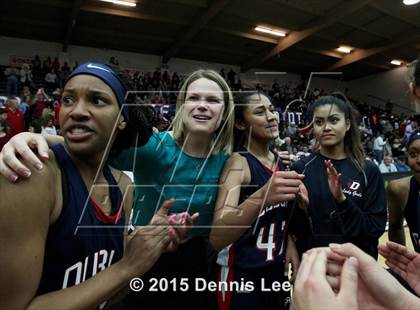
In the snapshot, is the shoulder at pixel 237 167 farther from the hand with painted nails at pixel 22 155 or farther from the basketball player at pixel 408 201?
the basketball player at pixel 408 201

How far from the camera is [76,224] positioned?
1.90 ft

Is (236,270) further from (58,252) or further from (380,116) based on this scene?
(380,116)

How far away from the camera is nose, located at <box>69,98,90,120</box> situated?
1.87 ft

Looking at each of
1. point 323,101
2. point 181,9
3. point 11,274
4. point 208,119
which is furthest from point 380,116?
point 181,9

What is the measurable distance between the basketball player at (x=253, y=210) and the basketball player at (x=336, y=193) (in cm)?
9

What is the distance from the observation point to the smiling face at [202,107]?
724mm

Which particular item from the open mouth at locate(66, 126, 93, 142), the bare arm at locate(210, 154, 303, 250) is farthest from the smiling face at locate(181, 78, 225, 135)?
the open mouth at locate(66, 126, 93, 142)

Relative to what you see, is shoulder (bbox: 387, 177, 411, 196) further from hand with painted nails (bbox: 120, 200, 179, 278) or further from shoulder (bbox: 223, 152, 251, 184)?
hand with painted nails (bbox: 120, 200, 179, 278)

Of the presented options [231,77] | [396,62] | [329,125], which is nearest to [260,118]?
[231,77]

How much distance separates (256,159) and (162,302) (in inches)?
19.7

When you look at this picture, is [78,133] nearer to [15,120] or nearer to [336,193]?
[15,120]

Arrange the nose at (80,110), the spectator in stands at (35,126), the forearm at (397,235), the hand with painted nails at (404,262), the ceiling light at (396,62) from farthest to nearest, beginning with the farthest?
the ceiling light at (396,62) < the forearm at (397,235) < the spectator in stands at (35,126) < the hand with painted nails at (404,262) < the nose at (80,110)

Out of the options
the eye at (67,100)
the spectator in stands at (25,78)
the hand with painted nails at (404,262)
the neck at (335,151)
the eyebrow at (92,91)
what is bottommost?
the hand with painted nails at (404,262)
